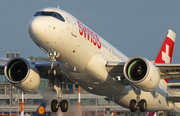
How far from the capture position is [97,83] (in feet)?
75.5

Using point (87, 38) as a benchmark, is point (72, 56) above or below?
below

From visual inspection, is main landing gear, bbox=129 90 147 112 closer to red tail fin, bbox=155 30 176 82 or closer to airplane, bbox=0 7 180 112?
airplane, bbox=0 7 180 112

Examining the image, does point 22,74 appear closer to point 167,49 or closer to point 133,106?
point 133,106

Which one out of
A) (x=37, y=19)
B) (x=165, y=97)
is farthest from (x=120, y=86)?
(x=37, y=19)

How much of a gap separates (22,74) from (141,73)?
9.27 metres

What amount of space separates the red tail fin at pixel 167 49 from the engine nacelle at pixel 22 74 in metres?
14.4

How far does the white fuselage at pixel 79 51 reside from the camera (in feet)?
60.9

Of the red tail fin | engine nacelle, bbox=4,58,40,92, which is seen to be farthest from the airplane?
the red tail fin

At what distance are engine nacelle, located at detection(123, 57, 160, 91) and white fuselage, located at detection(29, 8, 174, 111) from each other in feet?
6.11

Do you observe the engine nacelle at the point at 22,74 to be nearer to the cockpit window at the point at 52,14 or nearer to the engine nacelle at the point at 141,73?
the cockpit window at the point at 52,14

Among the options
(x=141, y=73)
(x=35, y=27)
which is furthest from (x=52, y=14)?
(x=141, y=73)

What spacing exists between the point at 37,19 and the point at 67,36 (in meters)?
2.18

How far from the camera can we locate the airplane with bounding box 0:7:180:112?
62.3 ft

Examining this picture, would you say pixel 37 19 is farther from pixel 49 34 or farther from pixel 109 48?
pixel 109 48
